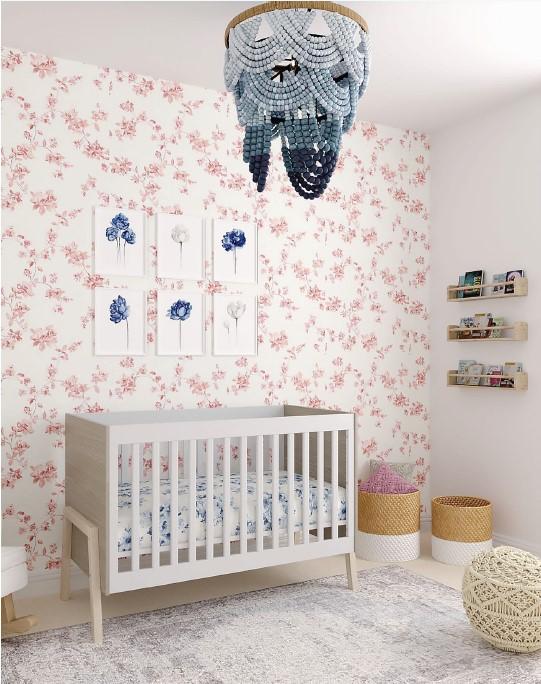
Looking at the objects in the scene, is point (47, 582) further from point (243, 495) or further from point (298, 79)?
point (298, 79)

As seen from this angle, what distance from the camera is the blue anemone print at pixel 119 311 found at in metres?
3.32

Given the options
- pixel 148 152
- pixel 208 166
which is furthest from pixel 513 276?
pixel 148 152

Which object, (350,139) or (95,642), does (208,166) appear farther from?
(95,642)

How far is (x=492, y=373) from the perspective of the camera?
3842 millimetres

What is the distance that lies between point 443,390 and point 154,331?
6.29 feet

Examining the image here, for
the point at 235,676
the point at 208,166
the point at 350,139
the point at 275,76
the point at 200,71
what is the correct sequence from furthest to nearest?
1. the point at 350,139
2. the point at 208,166
3. the point at 200,71
4. the point at 275,76
5. the point at 235,676

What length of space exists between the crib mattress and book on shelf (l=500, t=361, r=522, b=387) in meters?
1.18

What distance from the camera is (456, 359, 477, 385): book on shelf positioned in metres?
4.00

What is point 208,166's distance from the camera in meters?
3.58

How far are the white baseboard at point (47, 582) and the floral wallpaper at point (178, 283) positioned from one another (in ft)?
0.13

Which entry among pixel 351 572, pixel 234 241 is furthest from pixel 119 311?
pixel 351 572

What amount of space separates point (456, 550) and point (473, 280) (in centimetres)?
154

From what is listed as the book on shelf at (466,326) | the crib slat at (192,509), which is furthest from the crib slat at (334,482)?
the book on shelf at (466,326)

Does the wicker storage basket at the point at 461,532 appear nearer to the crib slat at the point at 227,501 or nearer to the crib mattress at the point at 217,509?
the crib mattress at the point at 217,509
